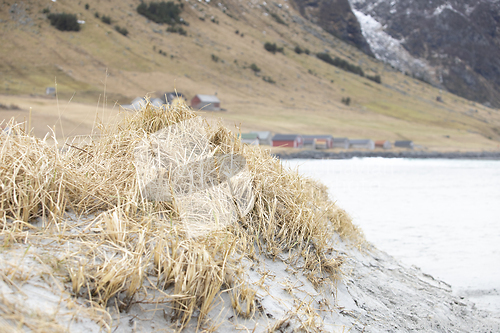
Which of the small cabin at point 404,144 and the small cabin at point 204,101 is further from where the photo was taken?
the small cabin at point 204,101

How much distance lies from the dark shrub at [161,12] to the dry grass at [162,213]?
107 m

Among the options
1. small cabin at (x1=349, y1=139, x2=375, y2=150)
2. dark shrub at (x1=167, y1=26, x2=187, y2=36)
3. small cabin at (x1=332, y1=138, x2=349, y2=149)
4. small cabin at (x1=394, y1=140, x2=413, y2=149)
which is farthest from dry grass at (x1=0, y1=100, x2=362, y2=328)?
dark shrub at (x1=167, y1=26, x2=187, y2=36)

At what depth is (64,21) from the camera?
79.7 meters

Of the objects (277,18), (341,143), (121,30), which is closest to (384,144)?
(341,143)

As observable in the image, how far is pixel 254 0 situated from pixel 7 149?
182 metres

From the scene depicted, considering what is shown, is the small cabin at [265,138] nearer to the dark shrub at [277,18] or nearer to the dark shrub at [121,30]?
the dark shrub at [121,30]

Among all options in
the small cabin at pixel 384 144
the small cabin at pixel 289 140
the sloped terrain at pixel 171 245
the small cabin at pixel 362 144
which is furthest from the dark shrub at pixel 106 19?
the sloped terrain at pixel 171 245

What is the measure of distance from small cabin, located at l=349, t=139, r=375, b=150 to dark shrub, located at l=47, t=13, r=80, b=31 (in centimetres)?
→ 6712

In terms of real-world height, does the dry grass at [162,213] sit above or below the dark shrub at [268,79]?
above

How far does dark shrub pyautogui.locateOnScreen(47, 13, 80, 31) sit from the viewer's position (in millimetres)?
79312

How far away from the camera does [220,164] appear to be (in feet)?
11.0

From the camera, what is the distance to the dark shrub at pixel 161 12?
10069 centimetres

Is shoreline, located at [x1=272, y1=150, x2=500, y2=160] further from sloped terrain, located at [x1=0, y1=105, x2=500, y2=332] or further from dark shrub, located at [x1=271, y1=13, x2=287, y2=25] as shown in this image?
dark shrub, located at [x1=271, y1=13, x2=287, y2=25]

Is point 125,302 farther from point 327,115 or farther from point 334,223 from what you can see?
point 327,115
